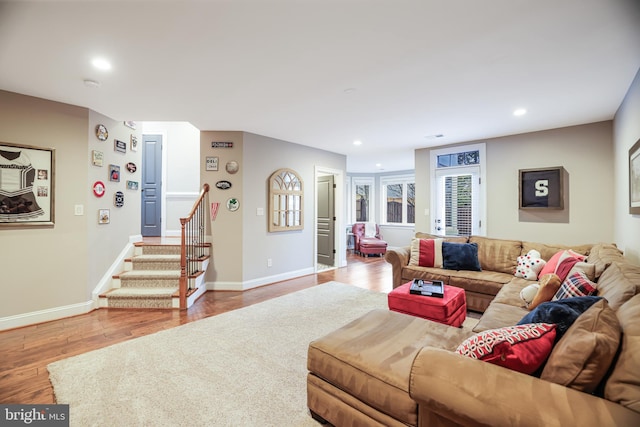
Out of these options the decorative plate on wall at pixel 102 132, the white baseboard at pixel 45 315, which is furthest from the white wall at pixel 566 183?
the white baseboard at pixel 45 315

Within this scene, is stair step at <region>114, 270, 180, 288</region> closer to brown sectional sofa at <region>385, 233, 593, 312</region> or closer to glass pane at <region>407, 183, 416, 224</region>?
brown sectional sofa at <region>385, 233, 593, 312</region>

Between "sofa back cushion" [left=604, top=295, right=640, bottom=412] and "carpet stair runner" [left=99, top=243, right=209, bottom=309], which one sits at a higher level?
"sofa back cushion" [left=604, top=295, right=640, bottom=412]

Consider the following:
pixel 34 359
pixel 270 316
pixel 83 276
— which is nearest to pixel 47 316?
pixel 83 276

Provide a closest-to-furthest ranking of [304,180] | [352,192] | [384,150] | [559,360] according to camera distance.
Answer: [559,360]
[304,180]
[384,150]
[352,192]

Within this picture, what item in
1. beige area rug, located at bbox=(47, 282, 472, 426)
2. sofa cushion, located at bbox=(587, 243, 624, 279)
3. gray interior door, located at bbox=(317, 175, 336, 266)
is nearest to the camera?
beige area rug, located at bbox=(47, 282, 472, 426)

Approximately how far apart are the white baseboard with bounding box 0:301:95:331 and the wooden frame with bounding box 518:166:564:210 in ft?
20.5

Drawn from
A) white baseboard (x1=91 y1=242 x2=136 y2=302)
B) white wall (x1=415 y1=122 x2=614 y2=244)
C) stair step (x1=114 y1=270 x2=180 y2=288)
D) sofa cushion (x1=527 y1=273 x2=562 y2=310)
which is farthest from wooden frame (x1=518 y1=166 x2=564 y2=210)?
white baseboard (x1=91 y1=242 x2=136 y2=302)

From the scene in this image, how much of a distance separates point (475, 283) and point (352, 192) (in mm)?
5991

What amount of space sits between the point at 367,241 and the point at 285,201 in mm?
3537

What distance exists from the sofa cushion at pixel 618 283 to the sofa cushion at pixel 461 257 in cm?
158

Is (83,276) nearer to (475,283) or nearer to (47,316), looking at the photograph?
(47,316)

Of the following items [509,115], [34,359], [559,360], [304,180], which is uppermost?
[509,115]

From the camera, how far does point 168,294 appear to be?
3.59 metres

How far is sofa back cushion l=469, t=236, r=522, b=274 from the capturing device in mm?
3600
